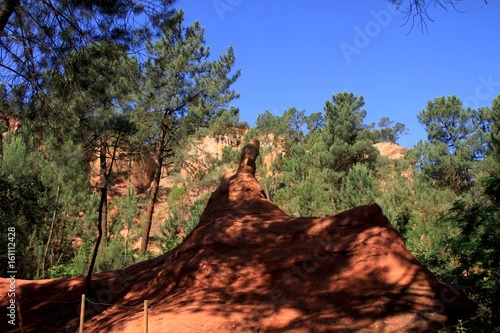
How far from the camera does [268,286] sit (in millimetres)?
6719

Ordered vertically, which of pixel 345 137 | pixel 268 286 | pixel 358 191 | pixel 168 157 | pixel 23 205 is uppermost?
pixel 345 137

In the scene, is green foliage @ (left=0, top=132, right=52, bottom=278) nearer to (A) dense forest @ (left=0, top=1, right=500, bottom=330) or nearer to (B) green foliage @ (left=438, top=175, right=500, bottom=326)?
(A) dense forest @ (left=0, top=1, right=500, bottom=330)

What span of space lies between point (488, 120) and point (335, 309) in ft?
72.1

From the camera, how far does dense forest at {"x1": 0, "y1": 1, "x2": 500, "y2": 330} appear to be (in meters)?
6.86

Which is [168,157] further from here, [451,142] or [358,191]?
[451,142]

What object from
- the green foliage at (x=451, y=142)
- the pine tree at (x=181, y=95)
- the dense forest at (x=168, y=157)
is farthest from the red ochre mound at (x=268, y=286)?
the green foliage at (x=451, y=142)

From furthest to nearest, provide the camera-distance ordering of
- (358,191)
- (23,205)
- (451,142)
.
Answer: (451,142), (358,191), (23,205)

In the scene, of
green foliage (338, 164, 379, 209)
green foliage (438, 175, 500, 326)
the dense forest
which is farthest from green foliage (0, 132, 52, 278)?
green foliage (338, 164, 379, 209)

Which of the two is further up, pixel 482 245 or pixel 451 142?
pixel 451 142

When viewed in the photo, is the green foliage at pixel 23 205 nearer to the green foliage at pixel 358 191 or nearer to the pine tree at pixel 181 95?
the pine tree at pixel 181 95

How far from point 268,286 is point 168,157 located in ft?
50.9

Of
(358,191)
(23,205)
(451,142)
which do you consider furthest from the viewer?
(451,142)

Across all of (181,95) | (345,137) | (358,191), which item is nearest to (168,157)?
(181,95)

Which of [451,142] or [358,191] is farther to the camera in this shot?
[451,142]
